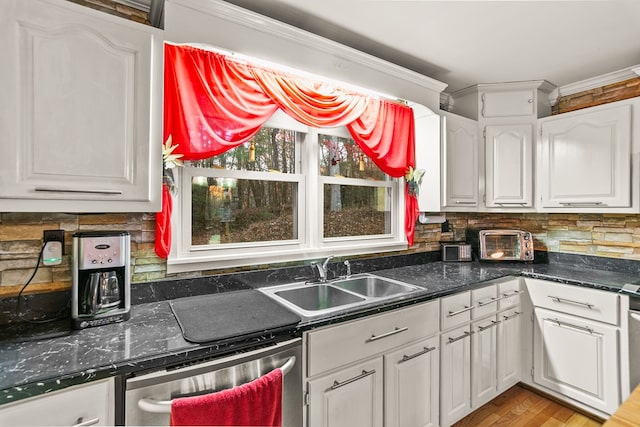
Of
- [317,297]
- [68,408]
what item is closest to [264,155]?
[317,297]

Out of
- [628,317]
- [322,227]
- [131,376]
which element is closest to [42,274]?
[131,376]

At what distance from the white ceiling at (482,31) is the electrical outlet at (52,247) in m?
1.41

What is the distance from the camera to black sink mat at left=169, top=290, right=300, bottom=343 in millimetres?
1216

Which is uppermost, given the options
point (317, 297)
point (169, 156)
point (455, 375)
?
point (169, 156)

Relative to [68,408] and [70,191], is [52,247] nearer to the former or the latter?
[70,191]

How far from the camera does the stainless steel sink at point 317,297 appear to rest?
6.12ft

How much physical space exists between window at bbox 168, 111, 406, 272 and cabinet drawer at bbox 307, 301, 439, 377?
678 mm

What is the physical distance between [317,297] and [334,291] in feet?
0.37

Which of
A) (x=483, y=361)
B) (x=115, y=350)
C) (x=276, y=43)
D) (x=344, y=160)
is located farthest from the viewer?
(x=344, y=160)

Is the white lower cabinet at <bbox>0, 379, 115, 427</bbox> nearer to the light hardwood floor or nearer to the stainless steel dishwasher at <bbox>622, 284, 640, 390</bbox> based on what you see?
the light hardwood floor

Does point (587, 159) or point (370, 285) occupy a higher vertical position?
point (587, 159)

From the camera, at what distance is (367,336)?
1550 millimetres

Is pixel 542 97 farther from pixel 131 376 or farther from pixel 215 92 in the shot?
pixel 131 376

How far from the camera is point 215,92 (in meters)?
1.68
